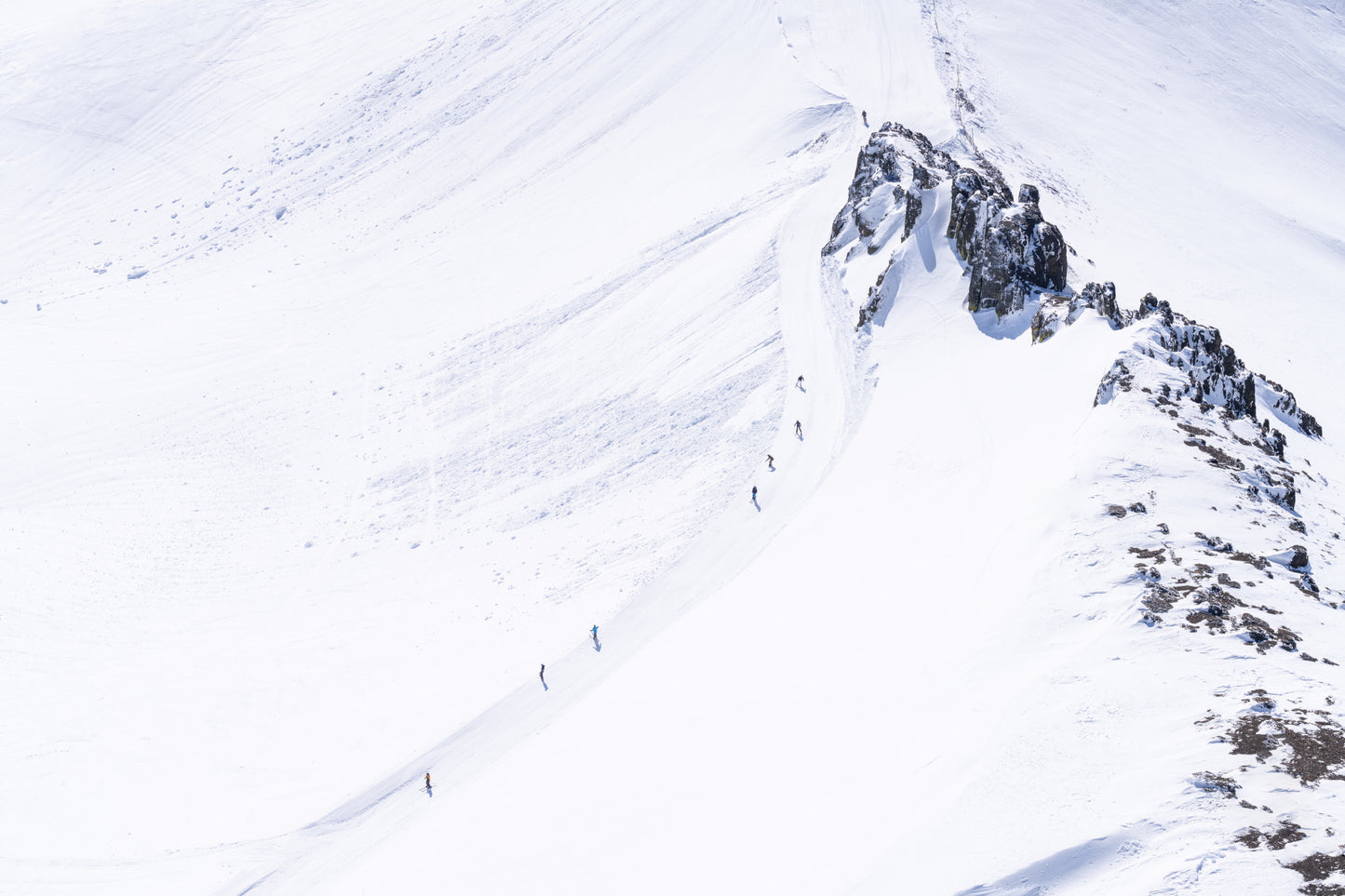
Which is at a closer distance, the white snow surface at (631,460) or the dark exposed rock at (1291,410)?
the white snow surface at (631,460)

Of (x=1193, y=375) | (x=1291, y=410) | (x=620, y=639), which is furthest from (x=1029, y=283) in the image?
(x=620, y=639)

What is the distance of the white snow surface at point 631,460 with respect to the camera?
75.9 feet

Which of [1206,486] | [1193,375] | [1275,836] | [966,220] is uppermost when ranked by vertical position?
[966,220]

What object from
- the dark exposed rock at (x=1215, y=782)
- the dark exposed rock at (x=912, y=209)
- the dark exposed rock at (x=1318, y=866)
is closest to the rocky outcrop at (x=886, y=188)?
the dark exposed rock at (x=912, y=209)

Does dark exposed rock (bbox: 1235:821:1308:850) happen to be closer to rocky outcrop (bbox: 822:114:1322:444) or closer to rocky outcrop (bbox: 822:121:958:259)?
rocky outcrop (bbox: 822:114:1322:444)

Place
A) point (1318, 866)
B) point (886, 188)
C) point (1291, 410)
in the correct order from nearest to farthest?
point (1318, 866)
point (1291, 410)
point (886, 188)

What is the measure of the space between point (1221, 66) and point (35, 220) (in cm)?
8493

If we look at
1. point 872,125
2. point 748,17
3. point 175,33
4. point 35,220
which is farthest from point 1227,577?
point 175,33

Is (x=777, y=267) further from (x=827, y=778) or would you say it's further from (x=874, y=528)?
(x=827, y=778)

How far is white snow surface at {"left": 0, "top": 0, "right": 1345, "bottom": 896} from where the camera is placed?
23.1 m

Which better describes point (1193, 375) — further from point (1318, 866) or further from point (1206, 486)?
point (1318, 866)

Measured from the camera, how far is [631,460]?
43.9 meters

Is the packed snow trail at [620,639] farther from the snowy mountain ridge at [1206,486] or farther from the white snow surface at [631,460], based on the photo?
the snowy mountain ridge at [1206,486]

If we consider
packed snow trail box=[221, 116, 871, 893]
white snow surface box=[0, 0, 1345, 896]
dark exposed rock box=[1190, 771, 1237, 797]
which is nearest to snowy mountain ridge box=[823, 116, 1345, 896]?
dark exposed rock box=[1190, 771, 1237, 797]
